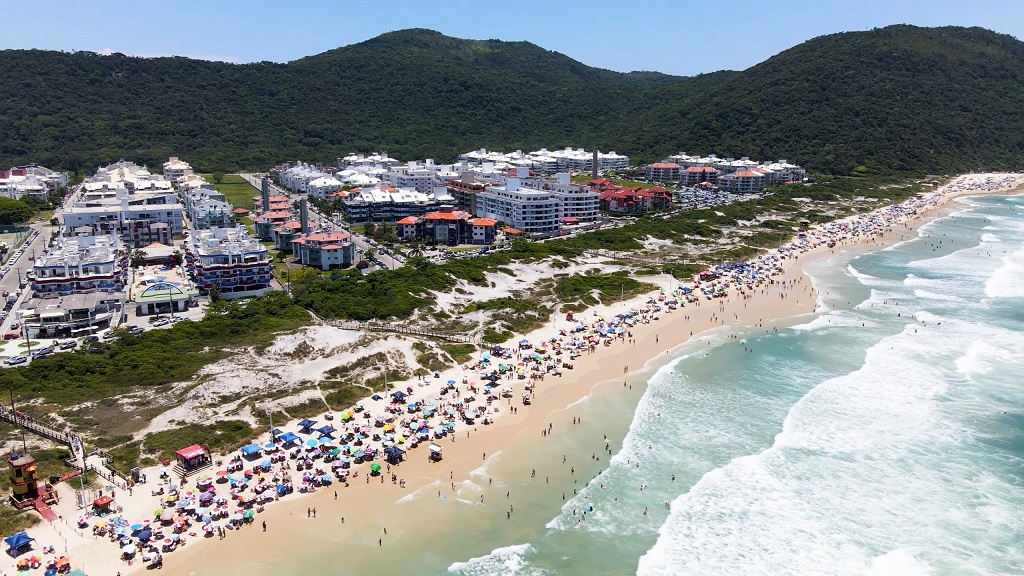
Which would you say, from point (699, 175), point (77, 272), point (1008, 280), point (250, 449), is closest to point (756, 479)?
point (250, 449)

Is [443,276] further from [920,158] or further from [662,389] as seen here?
[920,158]

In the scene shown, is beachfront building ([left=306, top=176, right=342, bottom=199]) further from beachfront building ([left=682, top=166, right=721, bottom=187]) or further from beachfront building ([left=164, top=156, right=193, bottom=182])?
beachfront building ([left=682, top=166, right=721, bottom=187])

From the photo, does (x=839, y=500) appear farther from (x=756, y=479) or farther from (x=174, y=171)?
(x=174, y=171)

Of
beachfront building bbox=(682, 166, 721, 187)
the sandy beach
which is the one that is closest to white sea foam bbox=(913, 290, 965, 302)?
the sandy beach

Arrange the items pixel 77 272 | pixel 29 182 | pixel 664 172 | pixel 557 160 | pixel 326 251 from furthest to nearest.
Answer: pixel 557 160 < pixel 664 172 < pixel 29 182 < pixel 326 251 < pixel 77 272

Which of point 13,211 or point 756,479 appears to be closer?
point 756,479
